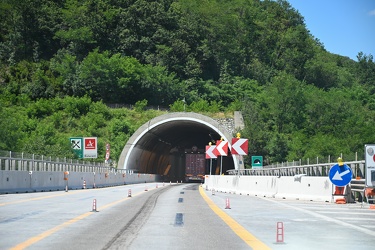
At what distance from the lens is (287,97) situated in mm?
112188

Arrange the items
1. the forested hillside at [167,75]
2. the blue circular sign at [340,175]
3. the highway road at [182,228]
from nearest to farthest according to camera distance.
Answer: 1. the highway road at [182,228]
2. the blue circular sign at [340,175]
3. the forested hillside at [167,75]

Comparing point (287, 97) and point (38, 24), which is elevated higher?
point (38, 24)

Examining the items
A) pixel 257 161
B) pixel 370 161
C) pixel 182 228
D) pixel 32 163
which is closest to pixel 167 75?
pixel 257 161

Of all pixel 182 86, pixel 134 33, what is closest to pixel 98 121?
pixel 182 86

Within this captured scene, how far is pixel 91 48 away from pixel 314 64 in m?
41.1

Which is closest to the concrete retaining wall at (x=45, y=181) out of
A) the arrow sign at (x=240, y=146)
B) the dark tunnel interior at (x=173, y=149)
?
the arrow sign at (x=240, y=146)

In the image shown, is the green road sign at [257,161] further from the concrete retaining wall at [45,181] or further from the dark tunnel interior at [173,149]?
the concrete retaining wall at [45,181]

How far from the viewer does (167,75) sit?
123500 mm

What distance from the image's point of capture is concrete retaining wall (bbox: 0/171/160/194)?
3644 centimetres

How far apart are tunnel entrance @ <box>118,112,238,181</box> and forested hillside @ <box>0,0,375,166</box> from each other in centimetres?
484

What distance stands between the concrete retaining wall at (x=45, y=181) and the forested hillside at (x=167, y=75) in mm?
28809

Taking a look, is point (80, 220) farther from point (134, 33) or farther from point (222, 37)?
point (222, 37)

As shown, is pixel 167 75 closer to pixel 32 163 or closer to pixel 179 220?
pixel 32 163

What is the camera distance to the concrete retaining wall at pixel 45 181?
36.4 metres
